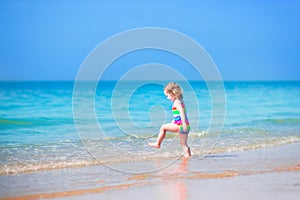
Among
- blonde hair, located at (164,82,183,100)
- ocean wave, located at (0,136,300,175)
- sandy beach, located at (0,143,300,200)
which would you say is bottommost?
sandy beach, located at (0,143,300,200)

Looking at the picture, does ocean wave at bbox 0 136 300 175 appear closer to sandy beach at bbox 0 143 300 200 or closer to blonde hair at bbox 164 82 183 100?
sandy beach at bbox 0 143 300 200

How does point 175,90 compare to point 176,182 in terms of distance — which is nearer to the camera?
point 176,182

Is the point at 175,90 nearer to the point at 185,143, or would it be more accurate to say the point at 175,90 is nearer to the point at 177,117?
the point at 177,117

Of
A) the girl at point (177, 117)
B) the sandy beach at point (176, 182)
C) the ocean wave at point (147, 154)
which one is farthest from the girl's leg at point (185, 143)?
the sandy beach at point (176, 182)

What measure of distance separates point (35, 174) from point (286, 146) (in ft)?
19.3

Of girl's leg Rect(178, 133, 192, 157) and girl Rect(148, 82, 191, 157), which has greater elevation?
girl Rect(148, 82, 191, 157)

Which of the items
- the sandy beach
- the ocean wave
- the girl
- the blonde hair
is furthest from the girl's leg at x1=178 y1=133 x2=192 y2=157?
the blonde hair

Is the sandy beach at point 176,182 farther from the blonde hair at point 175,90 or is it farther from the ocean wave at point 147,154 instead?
the blonde hair at point 175,90

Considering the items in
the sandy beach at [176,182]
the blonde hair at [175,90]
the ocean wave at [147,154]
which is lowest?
the sandy beach at [176,182]

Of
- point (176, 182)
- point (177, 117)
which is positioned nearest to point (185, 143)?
point (177, 117)

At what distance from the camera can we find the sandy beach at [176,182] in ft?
22.1

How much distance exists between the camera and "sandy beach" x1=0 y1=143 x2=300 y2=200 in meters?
6.72

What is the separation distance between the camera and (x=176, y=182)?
7.45 meters

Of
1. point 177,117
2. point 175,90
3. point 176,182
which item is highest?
point 175,90
